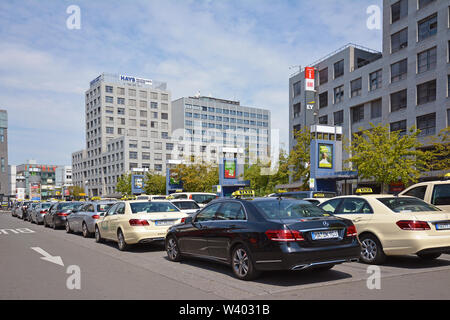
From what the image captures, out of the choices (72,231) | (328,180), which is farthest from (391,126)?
(72,231)

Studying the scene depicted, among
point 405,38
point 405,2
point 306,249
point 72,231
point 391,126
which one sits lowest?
point 72,231

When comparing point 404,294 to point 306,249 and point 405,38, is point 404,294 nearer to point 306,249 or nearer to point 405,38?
point 306,249

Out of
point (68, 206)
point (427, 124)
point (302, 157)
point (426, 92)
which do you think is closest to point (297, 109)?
point (302, 157)

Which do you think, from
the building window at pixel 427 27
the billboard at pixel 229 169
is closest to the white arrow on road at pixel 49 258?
the billboard at pixel 229 169

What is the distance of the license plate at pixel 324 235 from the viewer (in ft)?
23.6

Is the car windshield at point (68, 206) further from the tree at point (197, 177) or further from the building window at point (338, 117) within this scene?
the building window at point (338, 117)

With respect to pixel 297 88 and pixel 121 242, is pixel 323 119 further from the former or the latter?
A: pixel 121 242

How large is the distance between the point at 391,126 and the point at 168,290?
1531 inches

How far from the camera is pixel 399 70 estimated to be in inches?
1603

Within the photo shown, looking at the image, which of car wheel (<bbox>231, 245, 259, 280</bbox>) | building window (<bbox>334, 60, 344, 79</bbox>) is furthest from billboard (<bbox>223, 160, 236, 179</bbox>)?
car wheel (<bbox>231, 245, 259, 280</bbox>)

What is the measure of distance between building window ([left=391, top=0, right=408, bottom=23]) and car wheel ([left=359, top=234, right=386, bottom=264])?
121 feet

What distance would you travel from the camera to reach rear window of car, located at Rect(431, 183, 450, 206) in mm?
10727

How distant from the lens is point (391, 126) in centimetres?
4159
